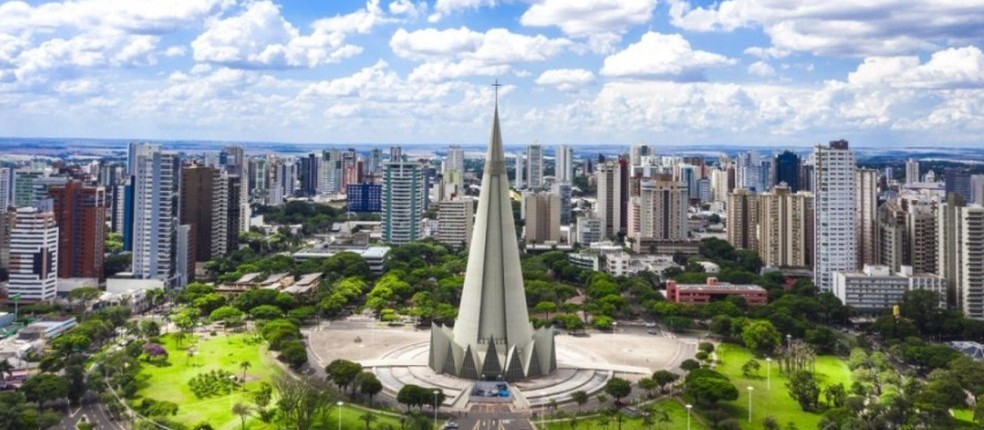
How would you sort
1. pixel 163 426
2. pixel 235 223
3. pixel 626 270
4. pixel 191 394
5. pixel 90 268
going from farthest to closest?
pixel 235 223
pixel 626 270
pixel 90 268
pixel 191 394
pixel 163 426

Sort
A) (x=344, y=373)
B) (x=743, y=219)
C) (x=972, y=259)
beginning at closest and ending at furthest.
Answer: (x=344, y=373), (x=972, y=259), (x=743, y=219)

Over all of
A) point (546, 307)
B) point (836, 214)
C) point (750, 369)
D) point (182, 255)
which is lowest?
point (750, 369)

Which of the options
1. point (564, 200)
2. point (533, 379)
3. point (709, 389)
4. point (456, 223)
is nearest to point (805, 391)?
point (709, 389)

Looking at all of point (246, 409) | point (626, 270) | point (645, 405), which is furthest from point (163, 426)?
point (626, 270)

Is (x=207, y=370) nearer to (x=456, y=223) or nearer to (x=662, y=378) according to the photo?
(x=662, y=378)

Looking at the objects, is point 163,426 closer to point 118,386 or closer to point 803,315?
point 118,386

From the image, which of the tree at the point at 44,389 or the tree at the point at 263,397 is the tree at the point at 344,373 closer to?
the tree at the point at 263,397
